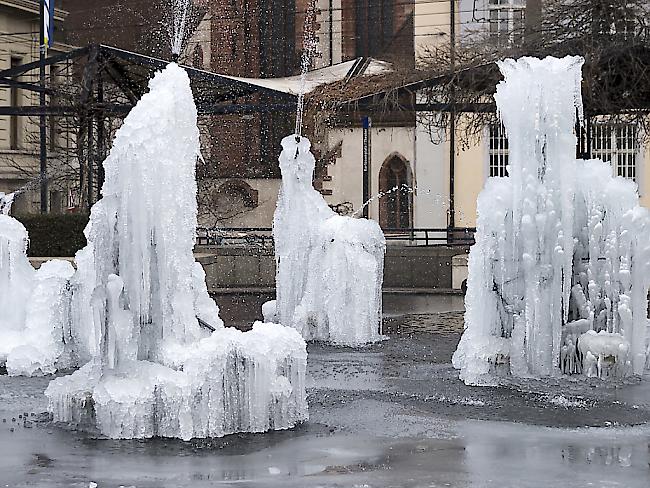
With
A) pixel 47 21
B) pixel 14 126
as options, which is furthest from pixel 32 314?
pixel 14 126

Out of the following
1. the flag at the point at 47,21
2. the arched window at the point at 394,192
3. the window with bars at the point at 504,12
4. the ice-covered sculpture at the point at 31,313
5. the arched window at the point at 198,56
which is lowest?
the ice-covered sculpture at the point at 31,313

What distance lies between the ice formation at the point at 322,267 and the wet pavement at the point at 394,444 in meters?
3.42

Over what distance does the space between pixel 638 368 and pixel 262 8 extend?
35.8 m

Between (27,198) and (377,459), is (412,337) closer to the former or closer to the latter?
(377,459)

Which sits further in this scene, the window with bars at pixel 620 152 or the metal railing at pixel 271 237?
the window with bars at pixel 620 152

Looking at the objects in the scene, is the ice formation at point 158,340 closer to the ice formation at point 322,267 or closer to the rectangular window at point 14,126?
the ice formation at point 322,267

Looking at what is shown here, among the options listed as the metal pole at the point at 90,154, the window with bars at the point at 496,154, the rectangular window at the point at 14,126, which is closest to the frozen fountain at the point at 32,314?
the metal pole at the point at 90,154

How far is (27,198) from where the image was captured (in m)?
45.1

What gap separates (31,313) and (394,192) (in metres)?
27.9

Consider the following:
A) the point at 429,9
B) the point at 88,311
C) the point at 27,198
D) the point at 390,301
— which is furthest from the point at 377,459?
the point at 27,198

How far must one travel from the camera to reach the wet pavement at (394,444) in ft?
26.0

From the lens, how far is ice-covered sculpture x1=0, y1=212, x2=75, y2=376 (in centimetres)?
1315

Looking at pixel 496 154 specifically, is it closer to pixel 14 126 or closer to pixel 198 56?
pixel 198 56

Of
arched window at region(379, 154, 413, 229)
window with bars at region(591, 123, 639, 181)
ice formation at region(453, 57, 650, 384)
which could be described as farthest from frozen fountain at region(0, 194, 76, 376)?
arched window at region(379, 154, 413, 229)
